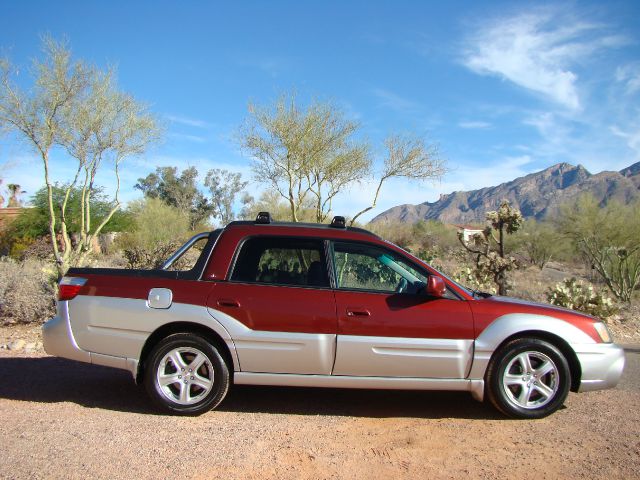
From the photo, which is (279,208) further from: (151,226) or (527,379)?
(527,379)

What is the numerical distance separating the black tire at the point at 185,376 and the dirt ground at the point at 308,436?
0.15 metres

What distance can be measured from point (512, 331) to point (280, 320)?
2017mm

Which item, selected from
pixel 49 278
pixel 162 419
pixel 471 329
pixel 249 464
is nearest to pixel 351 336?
pixel 471 329

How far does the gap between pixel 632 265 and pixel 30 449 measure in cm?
2060

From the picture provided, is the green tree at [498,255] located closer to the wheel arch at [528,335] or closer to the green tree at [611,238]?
the green tree at [611,238]

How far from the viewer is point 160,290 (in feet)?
16.8

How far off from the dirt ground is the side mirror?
110 cm

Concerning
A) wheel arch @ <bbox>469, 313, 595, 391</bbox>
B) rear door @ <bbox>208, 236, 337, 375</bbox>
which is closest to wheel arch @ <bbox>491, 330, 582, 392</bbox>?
wheel arch @ <bbox>469, 313, 595, 391</bbox>

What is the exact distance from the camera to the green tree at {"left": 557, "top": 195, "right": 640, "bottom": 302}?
19.9 m

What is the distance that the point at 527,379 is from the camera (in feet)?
16.6

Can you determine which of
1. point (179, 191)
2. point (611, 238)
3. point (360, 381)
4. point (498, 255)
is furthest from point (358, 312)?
point (179, 191)

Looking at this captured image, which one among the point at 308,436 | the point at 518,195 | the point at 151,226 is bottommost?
the point at 308,436

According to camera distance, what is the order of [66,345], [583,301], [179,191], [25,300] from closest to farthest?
[66,345] → [25,300] → [583,301] → [179,191]

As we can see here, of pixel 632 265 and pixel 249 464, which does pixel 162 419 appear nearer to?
pixel 249 464
